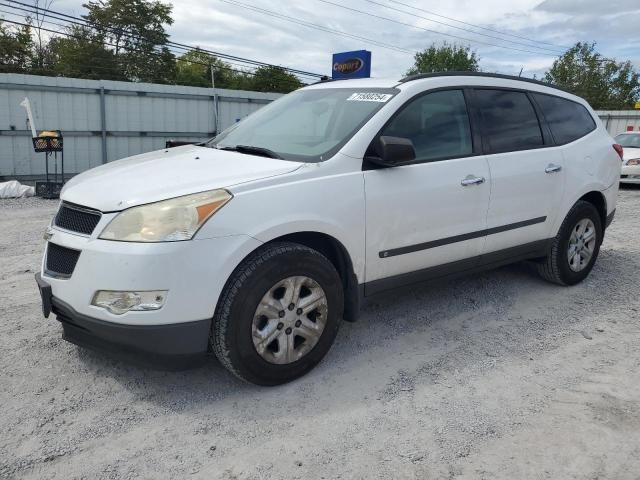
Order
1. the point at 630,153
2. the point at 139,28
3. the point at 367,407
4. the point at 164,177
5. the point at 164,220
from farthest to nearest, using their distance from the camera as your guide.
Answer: the point at 139,28, the point at 630,153, the point at 164,177, the point at 367,407, the point at 164,220

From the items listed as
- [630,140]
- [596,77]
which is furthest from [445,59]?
[630,140]

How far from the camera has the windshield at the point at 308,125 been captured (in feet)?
11.1

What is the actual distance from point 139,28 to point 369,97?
4575 centimetres

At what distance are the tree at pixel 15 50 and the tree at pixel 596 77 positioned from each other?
47.4 m

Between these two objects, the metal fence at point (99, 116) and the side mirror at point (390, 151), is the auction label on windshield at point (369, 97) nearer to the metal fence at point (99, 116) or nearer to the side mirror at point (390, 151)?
the side mirror at point (390, 151)

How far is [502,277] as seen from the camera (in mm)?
5180

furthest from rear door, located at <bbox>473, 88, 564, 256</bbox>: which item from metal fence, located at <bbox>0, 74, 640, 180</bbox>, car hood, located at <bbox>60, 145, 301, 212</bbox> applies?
metal fence, located at <bbox>0, 74, 640, 180</bbox>

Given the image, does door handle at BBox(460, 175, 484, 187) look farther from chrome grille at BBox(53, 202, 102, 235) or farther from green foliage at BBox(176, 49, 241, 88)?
green foliage at BBox(176, 49, 241, 88)

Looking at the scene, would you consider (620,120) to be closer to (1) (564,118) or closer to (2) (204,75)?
(1) (564,118)

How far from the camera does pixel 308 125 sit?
12.3 ft

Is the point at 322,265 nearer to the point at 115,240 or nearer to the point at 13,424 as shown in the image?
the point at 115,240

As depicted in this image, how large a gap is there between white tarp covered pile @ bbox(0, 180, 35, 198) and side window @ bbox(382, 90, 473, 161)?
872 cm

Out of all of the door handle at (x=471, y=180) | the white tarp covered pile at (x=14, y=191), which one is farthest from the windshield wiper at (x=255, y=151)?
the white tarp covered pile at (x=14, y=191)

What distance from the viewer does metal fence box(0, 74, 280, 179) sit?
1102 cm
